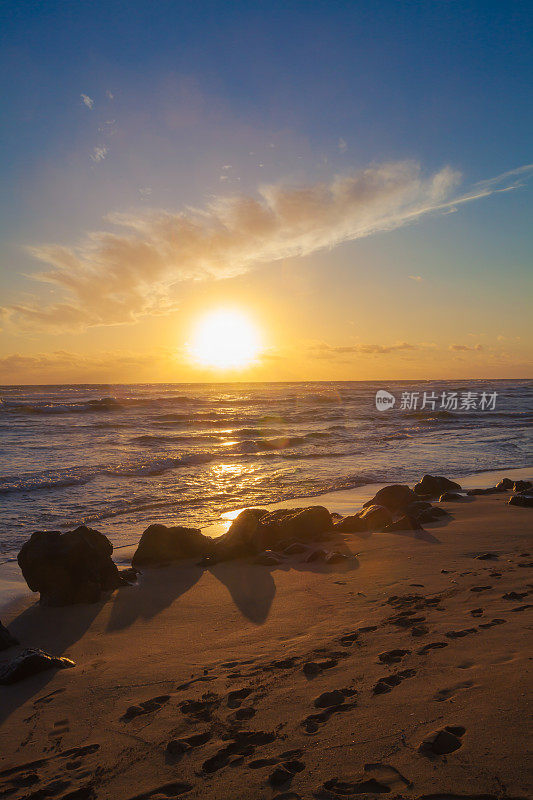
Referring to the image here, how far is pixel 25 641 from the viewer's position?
184 inches

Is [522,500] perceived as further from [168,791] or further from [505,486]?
[168,791]

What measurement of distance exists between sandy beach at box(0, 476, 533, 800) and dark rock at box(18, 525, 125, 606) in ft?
0.68

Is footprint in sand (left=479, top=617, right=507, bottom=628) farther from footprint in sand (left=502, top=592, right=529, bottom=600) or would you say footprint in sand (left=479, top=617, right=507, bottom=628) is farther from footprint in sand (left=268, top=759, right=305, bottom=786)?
footprint in sand (left=268, top=759, right=305, bottom=786)

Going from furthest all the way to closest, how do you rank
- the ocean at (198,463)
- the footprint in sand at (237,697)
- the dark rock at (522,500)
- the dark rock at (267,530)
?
the ocean at (198,463)
the dark rock at (522,500)
the dark rock at (267,530)
the footprint in sand at (237,697)

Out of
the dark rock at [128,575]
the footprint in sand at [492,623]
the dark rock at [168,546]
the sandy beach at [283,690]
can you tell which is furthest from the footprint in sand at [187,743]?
the dark rock at [168,546]

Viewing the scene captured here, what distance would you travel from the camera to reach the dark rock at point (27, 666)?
372 centimetres

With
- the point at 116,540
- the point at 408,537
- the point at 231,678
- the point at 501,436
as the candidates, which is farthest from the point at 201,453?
the point at 231,678

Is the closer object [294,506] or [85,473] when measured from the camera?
[294,506]

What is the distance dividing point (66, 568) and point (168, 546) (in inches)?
65.0

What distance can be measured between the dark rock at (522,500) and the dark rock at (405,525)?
96.6 inches

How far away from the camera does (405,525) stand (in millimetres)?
7918

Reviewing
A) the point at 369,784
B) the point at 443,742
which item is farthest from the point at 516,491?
the point at 369,784

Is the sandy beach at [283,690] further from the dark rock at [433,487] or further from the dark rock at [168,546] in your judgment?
the dark rock at [433,487]

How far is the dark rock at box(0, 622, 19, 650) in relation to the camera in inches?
177
